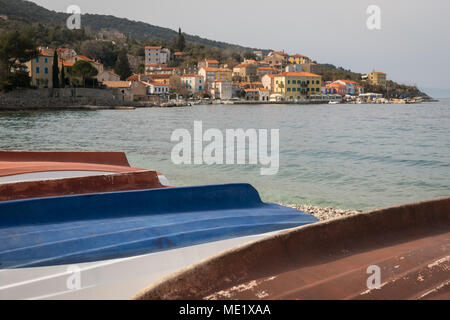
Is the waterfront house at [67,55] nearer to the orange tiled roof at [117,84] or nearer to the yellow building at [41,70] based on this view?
the orange tiled roof at [117,84]

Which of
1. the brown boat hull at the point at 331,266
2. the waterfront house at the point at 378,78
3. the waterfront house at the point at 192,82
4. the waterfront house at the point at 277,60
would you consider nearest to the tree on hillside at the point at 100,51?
the waterfront house at the point at 192,82

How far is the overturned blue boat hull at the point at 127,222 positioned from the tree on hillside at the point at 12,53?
51159mm

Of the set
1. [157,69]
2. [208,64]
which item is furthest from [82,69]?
[208,64]

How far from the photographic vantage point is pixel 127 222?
366 centimetres

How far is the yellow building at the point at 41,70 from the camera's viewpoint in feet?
181

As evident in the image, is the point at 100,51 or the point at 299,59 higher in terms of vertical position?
the point at 299,59

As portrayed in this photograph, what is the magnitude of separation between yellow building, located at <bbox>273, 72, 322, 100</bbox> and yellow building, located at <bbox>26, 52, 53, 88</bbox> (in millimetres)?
54845

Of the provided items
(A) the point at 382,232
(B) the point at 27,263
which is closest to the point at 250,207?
(A) the point at 382,232

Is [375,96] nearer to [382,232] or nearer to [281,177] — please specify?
[281,177]

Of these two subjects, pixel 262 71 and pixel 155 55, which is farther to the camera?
pixel 155 55

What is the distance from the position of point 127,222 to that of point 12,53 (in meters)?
51.9

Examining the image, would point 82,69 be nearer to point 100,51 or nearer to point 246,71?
point 100,51

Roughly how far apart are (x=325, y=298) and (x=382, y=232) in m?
0.97

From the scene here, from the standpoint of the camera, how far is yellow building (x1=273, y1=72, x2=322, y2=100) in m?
98.0
